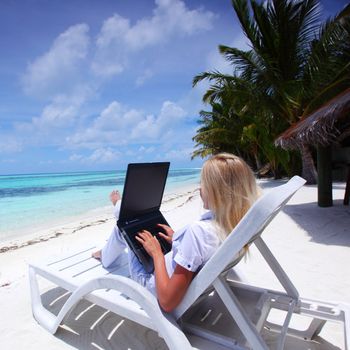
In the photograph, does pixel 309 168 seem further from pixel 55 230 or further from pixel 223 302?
pixel 223 302

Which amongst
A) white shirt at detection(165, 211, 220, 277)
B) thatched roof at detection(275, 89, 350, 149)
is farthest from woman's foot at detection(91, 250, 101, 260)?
thatched roof at detection(275, 89, 350, 149)

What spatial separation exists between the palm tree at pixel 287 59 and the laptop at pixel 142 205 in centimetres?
822

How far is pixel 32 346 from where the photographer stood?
76.7 inches

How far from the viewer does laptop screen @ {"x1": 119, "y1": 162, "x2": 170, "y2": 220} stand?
2031mm

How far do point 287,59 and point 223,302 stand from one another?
33.8 ft

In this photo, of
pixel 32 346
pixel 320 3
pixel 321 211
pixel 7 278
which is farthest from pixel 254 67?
pixel 32 346

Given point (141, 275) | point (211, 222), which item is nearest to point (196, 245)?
point (211, 222)

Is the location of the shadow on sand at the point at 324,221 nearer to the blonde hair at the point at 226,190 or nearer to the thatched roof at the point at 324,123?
the thatched roof at the point at 324,123

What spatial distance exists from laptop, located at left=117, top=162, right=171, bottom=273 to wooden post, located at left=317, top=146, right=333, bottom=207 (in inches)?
201

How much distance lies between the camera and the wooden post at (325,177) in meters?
6.39

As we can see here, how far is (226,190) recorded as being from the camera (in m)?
1.46

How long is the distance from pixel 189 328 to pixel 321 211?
520cm

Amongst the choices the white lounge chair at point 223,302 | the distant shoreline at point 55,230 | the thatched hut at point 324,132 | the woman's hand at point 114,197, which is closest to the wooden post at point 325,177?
the thatched hut at point 324,132

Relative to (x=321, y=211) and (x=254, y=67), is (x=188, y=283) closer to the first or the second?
(x=321, y=211)
